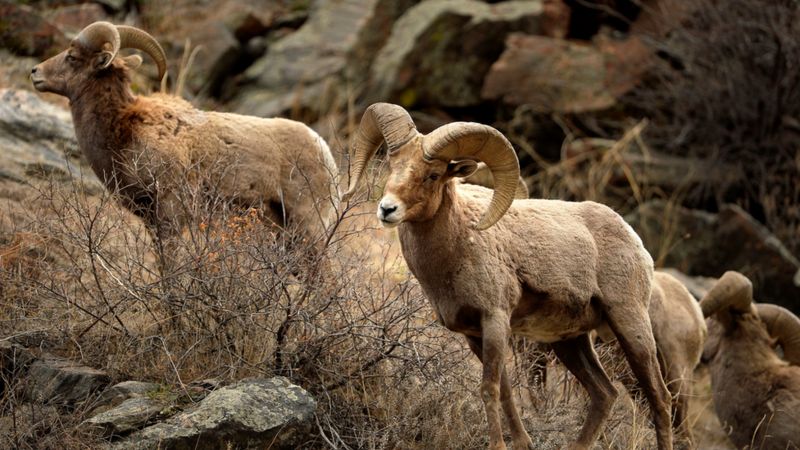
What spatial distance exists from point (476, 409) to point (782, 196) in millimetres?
9161

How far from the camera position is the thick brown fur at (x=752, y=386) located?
9.39m

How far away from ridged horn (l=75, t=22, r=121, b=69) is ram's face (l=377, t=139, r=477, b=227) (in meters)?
3.13

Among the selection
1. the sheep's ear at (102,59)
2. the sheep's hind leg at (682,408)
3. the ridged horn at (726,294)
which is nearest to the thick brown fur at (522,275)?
the sheep's hind leg at (682,408)

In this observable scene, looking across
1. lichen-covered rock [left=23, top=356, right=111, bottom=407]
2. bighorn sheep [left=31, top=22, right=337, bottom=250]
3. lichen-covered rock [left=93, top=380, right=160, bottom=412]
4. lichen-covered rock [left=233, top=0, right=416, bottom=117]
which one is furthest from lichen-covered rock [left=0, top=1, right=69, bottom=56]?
lichen-covered rock [left=93, top=380, right=160, bottom=412]

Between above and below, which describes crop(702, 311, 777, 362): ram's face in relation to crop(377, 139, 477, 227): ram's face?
below

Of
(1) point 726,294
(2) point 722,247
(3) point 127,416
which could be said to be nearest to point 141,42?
(3) point 127,416

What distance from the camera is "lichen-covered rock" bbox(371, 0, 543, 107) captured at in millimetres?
15664

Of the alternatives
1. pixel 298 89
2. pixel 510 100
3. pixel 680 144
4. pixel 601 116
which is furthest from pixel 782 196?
pixel 298 89

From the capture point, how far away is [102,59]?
8523 millimetres

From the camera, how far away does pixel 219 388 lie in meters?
6.79

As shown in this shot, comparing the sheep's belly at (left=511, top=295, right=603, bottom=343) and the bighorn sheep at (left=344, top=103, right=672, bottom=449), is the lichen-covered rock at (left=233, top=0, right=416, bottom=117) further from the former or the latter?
the sheep's belly at (left=511, top=295, right=603, bottom=343)

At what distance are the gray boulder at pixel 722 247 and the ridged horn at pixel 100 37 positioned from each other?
282 inches

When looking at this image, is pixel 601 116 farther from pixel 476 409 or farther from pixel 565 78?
pixel 476 409

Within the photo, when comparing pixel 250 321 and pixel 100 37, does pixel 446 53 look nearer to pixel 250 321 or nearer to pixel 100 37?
pixel 100 37
